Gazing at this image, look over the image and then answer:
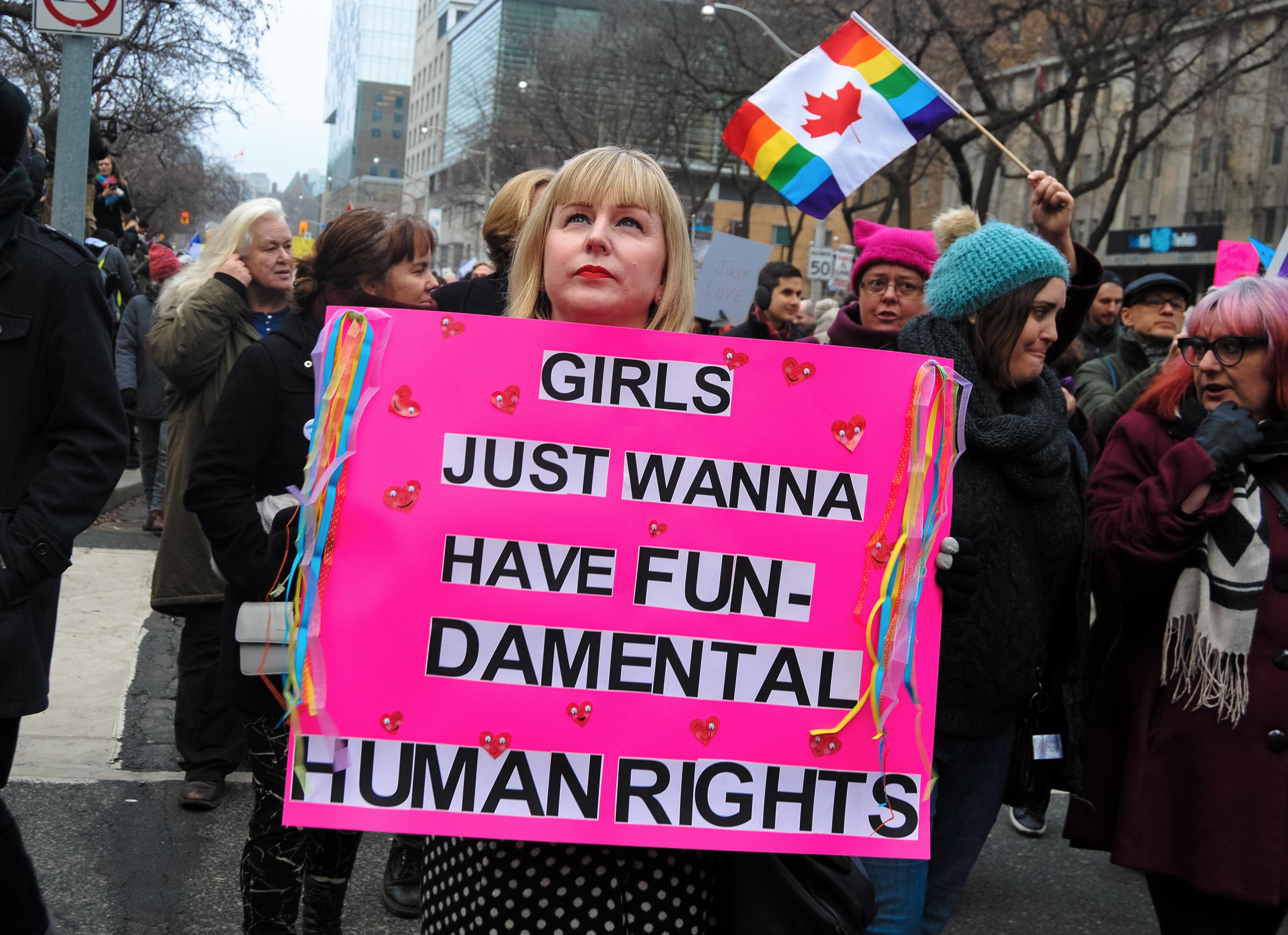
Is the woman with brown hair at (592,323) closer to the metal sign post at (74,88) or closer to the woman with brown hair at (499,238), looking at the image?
the woman with brown hair at (499,238)

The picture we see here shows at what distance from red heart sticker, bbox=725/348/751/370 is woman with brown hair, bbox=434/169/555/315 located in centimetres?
208

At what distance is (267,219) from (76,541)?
532 cm

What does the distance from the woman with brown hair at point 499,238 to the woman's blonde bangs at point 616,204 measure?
1802 mm

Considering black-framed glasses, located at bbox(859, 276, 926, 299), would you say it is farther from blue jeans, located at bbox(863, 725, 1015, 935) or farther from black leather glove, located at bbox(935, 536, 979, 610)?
black leather glove, located at bbox(935, 536, 979, 610)

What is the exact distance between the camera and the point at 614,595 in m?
1.99

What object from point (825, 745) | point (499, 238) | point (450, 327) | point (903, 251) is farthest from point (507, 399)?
point (903, 251)

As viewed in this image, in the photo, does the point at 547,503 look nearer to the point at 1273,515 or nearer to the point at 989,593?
the point at 989,593

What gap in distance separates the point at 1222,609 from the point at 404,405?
2.07 meters

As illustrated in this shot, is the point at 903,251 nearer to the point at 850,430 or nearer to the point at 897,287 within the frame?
the point at 897,287

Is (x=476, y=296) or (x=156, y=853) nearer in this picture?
(x=476, y=296)

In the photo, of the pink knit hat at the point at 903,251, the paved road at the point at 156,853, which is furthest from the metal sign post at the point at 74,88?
the pink knit hat at the point at 903,251

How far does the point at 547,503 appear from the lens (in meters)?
2.00

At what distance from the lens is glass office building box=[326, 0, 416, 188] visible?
147500 millimetres

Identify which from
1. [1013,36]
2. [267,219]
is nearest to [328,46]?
[1013,36]
